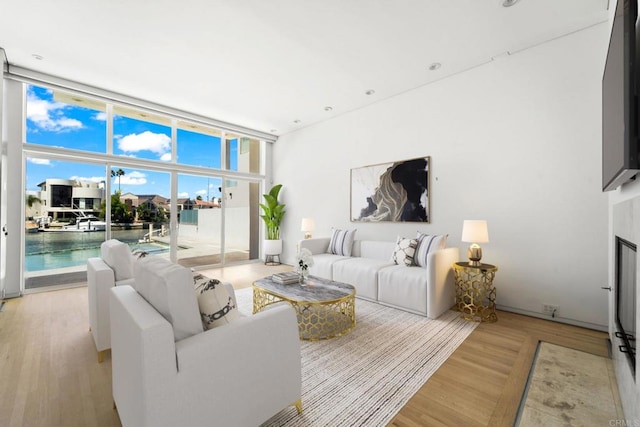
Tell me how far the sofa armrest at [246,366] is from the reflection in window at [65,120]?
15.9ft

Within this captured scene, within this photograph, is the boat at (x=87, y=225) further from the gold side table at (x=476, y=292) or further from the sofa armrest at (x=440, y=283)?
the gold side table at (x=476, y=292)

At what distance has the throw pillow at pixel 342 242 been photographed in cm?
453

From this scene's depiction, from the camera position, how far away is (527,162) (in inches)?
122

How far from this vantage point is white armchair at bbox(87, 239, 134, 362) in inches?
84.5

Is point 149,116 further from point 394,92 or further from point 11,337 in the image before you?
point 394,92

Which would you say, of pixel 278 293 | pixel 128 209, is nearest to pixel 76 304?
pixel 128 209

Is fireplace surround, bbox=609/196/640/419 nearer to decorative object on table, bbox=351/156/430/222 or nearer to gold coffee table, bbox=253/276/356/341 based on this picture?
gold coffee table, bbox=253/276/356/341

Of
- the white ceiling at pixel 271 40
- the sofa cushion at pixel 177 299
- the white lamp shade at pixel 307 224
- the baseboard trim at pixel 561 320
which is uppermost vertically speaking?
the white ceiling at pixel 271 40

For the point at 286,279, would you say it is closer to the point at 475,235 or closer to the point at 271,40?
the point at 475,235

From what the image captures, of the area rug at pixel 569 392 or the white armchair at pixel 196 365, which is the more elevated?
the white armchair at pixel 196 365

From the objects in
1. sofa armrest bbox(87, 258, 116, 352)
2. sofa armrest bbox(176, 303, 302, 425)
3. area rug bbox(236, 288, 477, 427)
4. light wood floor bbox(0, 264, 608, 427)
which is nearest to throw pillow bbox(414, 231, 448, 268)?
area rug bbox(236, 288, 477, 427)

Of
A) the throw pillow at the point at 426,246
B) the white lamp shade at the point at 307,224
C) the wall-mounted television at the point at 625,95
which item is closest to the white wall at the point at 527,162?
the throw pillow at the point at 426,246

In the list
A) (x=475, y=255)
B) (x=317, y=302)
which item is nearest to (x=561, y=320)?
(x=475, y=255)

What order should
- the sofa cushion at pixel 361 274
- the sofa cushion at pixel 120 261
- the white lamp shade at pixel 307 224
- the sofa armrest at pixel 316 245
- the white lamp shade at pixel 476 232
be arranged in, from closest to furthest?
the sofa cushion at pixel 120 261 < the white lamp shade at pixel 476 232 < the sofa cushion at pixel 361 274 < the sofa armrest at pixel 316 245 < the white lamp shade at pixel 307 224
